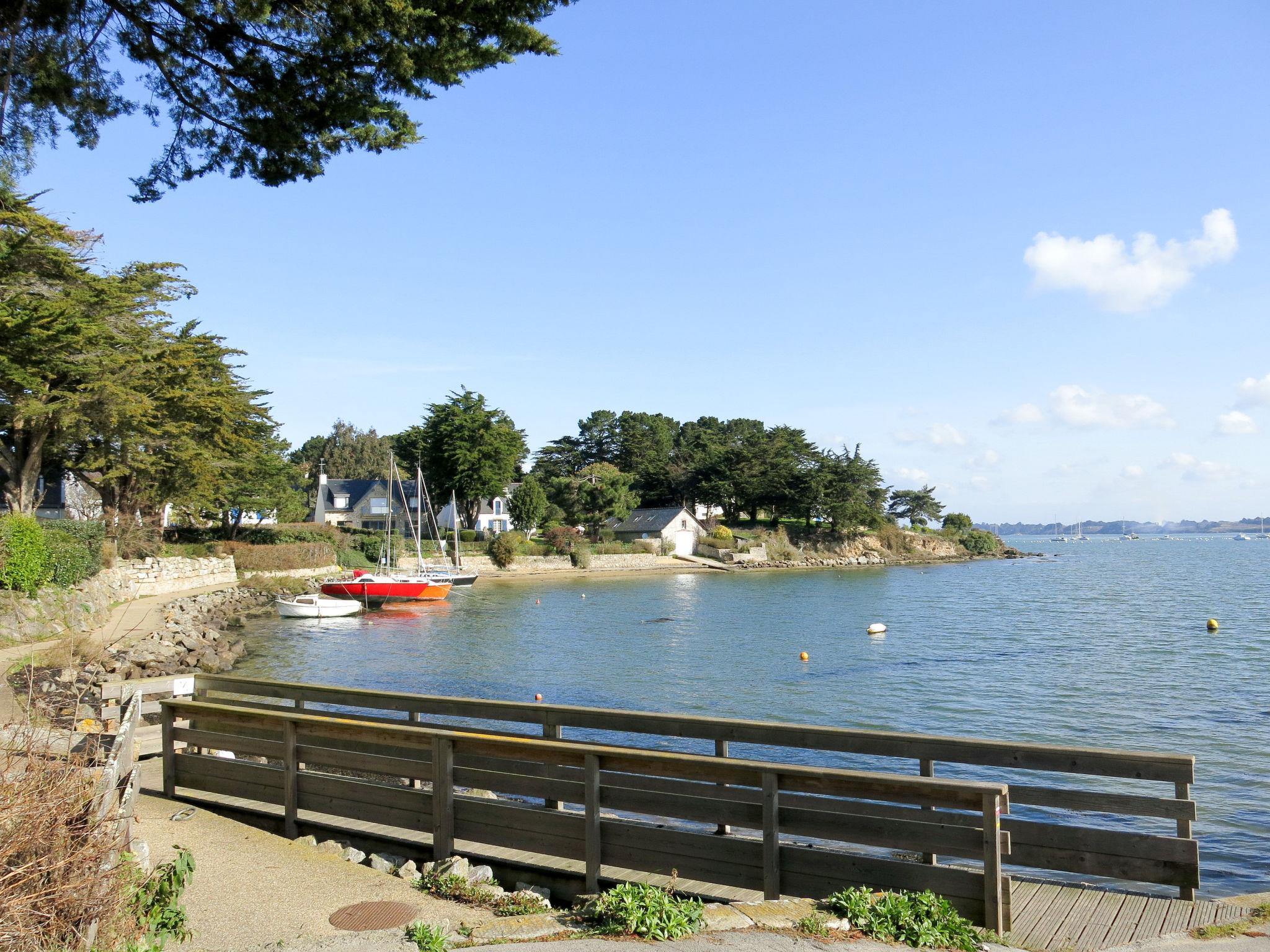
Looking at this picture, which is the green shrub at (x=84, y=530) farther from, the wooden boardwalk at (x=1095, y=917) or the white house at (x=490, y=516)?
the white house at (x=490, y=516)

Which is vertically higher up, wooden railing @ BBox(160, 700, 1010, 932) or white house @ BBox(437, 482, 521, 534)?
white house @ BBox(437, 482, 521, 534)

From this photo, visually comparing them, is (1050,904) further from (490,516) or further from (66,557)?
(490,516)

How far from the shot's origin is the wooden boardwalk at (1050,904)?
19.9 feet

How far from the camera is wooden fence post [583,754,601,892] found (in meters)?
6.38

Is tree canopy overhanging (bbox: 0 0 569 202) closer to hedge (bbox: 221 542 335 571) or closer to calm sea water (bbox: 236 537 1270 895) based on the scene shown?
calm sea water (bbox: 236 537 1270 895)

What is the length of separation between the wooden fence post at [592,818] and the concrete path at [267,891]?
85cm

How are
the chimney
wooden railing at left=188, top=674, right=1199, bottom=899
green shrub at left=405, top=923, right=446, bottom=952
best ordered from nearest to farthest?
green shrub at left=405, top=923, right=446, bottom=952 → wooden railing at left=188, top=674, right=1199, bottom=899 → the chimney

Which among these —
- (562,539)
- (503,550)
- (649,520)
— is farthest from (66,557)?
(649,520)

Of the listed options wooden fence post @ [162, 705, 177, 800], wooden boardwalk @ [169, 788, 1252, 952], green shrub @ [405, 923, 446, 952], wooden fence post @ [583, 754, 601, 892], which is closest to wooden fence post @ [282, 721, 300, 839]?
wooden boardwalk @ [169, 788, 1252, 952]

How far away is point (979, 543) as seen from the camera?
12525cm

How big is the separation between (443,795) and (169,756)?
3351mm

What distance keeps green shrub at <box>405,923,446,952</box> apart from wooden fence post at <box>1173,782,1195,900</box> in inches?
189

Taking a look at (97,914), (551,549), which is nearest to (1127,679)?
(97,914)

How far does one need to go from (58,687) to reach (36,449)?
87.3 ft
